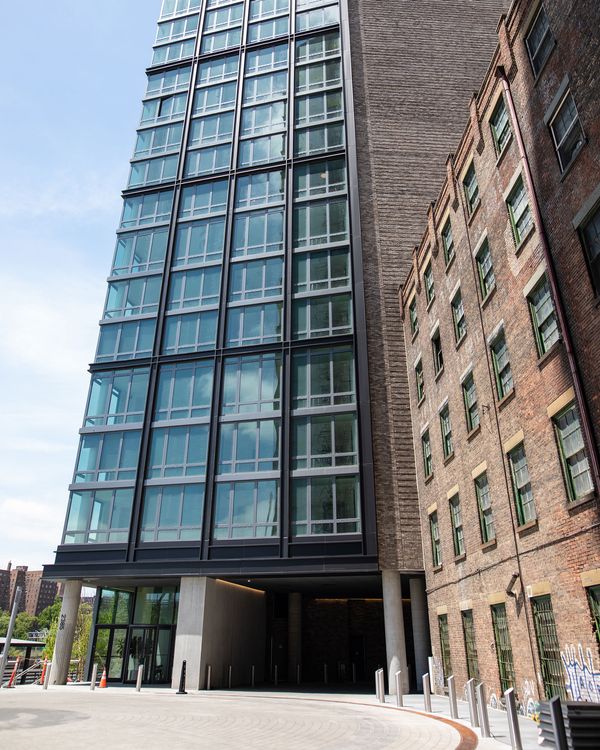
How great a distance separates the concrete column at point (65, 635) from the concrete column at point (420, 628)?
15.2 m

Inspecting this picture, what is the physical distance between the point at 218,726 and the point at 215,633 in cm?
1379

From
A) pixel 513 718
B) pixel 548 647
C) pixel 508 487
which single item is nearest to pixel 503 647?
pixel 548 647

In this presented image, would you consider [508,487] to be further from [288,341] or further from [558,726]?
[288,341]

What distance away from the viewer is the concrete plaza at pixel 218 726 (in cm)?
951

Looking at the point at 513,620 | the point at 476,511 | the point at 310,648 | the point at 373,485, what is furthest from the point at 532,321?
the point at 310,648

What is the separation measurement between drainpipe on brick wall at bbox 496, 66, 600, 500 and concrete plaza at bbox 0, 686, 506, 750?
5.42 meters

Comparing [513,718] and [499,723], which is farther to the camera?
[499,723]

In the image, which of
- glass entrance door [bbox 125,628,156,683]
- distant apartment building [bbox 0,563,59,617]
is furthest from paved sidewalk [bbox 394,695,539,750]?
distant apartment building [bbox 0,563,59,617]

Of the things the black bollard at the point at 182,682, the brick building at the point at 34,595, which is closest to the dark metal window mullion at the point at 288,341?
the black bollard at the point at 182,682

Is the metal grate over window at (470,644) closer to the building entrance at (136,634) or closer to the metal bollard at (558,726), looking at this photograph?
the metal bollard at (558,726)

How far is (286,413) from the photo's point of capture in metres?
25.8

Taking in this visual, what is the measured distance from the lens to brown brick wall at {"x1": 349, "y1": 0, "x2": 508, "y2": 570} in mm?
24094

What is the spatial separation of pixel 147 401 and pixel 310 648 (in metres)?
17.3

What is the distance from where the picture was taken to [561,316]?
12.1 m
